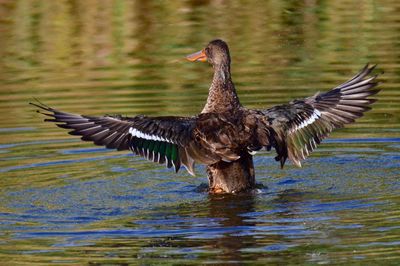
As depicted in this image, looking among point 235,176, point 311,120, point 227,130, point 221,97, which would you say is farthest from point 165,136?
point 311,120

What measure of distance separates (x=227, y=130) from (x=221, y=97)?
0.88 metres

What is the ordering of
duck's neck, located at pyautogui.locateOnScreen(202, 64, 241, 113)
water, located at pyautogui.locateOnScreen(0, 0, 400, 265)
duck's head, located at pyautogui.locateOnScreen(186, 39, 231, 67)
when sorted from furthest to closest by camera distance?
duck's head, located at pyautogui.locateOnScreen(186, 39, 231, 67), duck's neck, located at pyautogui.locateOnScreen(202, 64, 241, 113), water, located at pyautogui.locateOnScreen(0, 0, 400, 265)

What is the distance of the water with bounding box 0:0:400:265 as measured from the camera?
9.38 metres

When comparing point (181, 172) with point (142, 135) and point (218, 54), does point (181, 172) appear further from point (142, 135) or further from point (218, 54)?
point (142, 135)

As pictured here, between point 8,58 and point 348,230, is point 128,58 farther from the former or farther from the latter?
point 348,230

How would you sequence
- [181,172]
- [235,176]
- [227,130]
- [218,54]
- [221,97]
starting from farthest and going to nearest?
[181,172], [218,54], [221,97], [235,176], [227,130]

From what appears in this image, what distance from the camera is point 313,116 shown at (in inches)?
464

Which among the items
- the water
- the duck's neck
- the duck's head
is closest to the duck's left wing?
the water

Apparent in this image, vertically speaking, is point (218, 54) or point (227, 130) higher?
point (218, 54)

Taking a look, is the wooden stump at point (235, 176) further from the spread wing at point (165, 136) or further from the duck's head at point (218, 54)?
the duck's head at point (218, 54)

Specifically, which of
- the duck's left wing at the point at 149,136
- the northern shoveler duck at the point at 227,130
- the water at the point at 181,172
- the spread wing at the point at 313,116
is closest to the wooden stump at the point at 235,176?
the northern shoveler duck at the point at 227,130

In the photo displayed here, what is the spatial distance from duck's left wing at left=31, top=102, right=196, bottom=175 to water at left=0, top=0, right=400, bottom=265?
436 mm

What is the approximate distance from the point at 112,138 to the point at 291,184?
190 cm

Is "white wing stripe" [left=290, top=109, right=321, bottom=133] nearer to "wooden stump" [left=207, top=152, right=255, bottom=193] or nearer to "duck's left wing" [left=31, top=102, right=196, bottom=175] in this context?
"wooden stump" [left=207, top=152, right=255, bottom=193]
